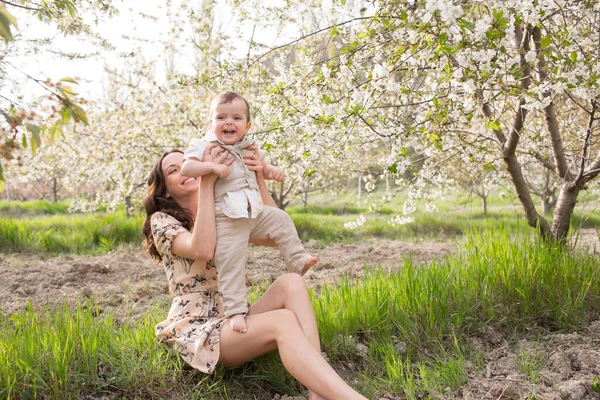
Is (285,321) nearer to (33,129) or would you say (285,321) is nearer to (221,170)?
(221,170)

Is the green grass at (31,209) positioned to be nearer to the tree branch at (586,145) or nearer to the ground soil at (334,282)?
the ground soil at (334,282)

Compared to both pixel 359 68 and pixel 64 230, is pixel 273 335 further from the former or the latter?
pixel 64 230

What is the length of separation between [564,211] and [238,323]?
2.99 m

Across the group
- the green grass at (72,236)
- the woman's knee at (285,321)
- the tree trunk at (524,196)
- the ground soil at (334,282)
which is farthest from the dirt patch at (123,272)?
the woman's knee at (285,321)

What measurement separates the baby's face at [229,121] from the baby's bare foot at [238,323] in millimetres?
860

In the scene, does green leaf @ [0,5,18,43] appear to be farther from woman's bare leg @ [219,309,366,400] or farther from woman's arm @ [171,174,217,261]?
woman's bare leg @ [219,309,366,400]

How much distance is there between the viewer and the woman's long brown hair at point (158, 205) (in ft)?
9.55

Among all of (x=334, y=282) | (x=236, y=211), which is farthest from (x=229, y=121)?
(x=334, y=282)

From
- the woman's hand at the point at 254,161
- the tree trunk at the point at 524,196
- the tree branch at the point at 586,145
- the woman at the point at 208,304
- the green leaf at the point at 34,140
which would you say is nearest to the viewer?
the green leaf at the point at 34,140

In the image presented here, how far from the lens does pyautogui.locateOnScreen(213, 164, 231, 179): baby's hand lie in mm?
2545

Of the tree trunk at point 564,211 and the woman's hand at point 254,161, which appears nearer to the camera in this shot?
the woman's hand at point 254,161

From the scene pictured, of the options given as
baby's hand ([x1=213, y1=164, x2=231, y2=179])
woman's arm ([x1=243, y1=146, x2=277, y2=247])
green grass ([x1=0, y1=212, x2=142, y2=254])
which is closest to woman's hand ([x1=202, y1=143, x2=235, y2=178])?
baby's hand ([x1=213, y1=164, x2=231, y2=179])

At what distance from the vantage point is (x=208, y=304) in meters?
2.76

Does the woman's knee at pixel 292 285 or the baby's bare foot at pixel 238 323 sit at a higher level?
the woman's knee at pixel 292 285
